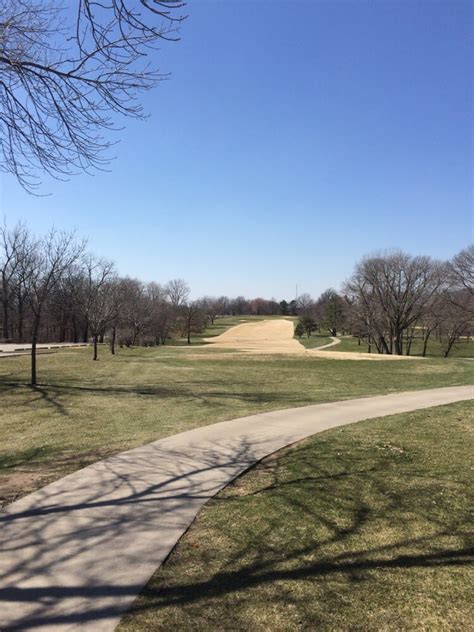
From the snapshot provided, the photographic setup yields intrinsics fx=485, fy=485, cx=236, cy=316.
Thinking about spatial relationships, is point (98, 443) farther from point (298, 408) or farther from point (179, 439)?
point (298, 408)

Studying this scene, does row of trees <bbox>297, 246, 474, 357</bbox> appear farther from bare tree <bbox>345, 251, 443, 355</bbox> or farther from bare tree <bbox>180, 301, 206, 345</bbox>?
bare tree <bbox>180, 301, 206, 345</bbox>

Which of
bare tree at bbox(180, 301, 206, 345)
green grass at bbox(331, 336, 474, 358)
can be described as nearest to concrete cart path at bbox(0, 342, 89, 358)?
green grass at bbox(331, 336, 474, 358)

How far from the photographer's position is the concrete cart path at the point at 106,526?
10.2ft

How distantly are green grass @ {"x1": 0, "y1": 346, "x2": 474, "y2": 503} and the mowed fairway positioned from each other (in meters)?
0.02

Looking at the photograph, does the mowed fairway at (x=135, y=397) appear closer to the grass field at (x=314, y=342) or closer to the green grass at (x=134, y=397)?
the green grass at (x=134, y=397)

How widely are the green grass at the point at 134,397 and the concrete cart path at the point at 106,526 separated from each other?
2.27 ft

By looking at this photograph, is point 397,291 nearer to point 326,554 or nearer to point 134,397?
point 134,397

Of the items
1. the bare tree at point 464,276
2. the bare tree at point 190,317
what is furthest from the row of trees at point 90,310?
the bare tree at point 464,276

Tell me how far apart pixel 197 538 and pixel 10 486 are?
106 inches

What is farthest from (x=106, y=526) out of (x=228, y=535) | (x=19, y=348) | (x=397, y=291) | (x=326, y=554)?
(x=397, y=291)

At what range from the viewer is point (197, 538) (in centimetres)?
412

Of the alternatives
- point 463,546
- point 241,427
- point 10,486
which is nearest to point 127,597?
point 463,546

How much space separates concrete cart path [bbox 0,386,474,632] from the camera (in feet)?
10.2

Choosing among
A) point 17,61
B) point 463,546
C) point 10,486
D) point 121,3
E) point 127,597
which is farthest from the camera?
point 10,486
